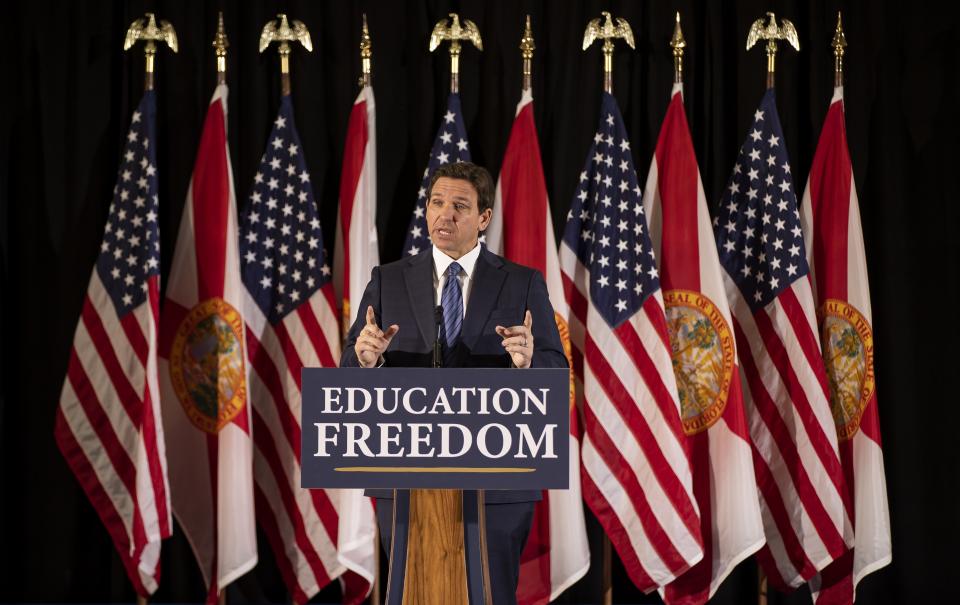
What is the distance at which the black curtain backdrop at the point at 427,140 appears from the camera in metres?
4.41

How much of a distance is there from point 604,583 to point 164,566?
1.84 metres

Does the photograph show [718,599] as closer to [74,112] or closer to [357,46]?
[357,46]

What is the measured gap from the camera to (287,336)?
13.8 ft

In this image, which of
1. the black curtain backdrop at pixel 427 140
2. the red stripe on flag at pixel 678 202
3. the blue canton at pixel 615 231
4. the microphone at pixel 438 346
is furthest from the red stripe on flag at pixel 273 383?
the microphone at pixel 438 346

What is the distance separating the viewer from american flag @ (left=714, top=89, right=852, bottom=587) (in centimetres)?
405

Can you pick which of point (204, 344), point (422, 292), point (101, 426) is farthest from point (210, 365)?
point (422, 292)

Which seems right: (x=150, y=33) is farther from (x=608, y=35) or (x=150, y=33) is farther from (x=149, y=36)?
(x=608, y=35)

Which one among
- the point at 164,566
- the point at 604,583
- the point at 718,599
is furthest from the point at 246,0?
the point at 718,599

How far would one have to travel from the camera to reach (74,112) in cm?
446

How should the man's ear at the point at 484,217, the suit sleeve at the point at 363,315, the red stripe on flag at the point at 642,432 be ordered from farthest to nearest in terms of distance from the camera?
the red stripe on flag at the point at 642,432, the man's ear at the point at 484,217, the suit sleeve at the point at 363,315

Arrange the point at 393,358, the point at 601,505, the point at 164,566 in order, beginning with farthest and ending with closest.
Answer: the point at 164,566
the point at 601,505
the point at 393,358

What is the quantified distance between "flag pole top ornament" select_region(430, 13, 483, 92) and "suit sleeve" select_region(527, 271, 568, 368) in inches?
70.9

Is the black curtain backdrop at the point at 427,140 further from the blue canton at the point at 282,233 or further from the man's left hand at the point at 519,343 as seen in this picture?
the man's left hand at the point at 519,343

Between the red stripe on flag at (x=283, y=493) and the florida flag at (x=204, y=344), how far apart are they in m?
0.16
